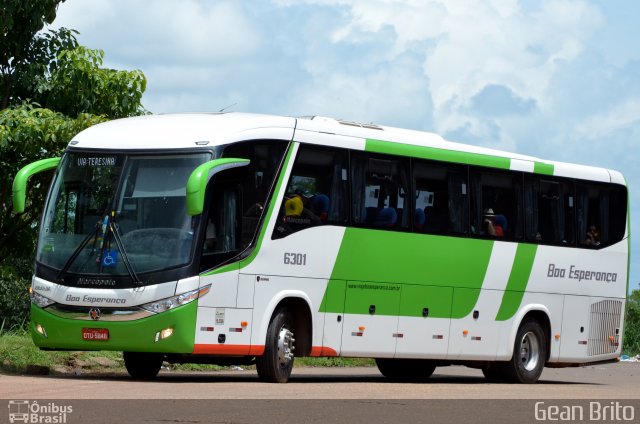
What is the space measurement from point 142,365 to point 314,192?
3328mm

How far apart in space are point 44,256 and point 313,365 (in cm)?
993

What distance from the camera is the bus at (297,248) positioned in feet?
56.2

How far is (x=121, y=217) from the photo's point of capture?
17.3 metres

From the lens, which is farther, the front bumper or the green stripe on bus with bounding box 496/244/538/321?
the green stripe on bus with bounding box 496/244/538/321

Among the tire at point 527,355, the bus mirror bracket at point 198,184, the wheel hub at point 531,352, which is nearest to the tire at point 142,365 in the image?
the bus mirror bracket at point 198,184

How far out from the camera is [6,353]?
63.9 feet

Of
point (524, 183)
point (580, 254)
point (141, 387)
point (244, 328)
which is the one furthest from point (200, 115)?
point (580, 254)

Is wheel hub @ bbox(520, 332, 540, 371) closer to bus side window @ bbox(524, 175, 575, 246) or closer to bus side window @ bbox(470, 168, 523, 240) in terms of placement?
bus side window @ bbox(524, 175, 575, 246)

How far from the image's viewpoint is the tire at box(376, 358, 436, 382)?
23219 millimetres

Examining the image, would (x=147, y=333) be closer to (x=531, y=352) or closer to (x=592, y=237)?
(x=531, y=352)

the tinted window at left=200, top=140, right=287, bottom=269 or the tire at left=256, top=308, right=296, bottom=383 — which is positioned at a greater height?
the tinted window at left=200, top=140, right=287, bottom=269

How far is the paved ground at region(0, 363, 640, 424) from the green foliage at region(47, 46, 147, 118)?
690 centimetres
